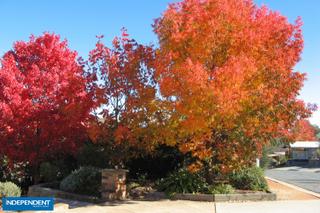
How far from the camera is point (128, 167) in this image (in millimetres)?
19328

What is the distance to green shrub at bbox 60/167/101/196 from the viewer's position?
14883 millimetres

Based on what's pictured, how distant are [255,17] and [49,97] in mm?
8603

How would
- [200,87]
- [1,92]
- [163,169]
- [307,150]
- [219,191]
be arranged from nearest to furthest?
[200,87] → [219,191] → [1,92] → [163,169] → [307,150]

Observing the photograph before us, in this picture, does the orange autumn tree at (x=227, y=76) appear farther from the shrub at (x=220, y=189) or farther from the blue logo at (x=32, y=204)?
the blue logo at (x=32, y=204)

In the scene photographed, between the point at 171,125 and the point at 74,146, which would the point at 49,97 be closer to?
the point at 74,146

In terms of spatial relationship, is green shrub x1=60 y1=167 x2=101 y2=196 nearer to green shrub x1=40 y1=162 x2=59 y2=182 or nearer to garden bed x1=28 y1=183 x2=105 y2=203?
garden bed x1=28 y1=183 x2=105 y2=203

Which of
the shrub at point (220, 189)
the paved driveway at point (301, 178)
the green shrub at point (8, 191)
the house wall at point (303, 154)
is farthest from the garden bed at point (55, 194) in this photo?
the house wall at point (303, 154)

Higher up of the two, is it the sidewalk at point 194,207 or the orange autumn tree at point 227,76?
the orange autumn tree at point 227,76

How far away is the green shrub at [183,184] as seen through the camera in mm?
15016

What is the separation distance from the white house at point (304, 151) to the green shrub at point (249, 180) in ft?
138

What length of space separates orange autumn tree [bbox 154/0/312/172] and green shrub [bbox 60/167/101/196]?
10.4 ft

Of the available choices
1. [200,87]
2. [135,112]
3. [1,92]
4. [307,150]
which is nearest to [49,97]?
[1,92]

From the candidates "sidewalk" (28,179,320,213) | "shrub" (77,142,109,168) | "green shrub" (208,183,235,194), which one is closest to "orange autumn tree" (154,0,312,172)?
"green shrub" (208,183,235,194)

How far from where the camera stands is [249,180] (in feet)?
53.2
